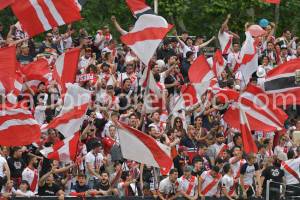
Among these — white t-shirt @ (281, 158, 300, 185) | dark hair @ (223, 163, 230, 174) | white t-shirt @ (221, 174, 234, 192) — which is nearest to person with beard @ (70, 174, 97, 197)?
white t-shirt @ (221, 174, 234, 192)

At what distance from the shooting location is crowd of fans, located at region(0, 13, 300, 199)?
1072 inches

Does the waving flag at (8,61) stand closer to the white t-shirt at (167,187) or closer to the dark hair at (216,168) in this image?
the white t-shirt at (167,187)

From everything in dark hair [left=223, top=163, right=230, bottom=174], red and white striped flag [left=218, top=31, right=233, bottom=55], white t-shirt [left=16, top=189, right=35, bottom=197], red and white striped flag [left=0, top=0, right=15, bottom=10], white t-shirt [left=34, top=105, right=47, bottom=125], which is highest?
red and white striped flag [left=0, top=0, right=15, bottom=10]

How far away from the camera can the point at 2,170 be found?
26.3 m

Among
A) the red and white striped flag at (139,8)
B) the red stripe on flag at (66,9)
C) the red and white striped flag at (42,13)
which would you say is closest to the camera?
the red and white striped flag at (42,13)

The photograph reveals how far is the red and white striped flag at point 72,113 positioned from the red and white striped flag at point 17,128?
24.3 inches

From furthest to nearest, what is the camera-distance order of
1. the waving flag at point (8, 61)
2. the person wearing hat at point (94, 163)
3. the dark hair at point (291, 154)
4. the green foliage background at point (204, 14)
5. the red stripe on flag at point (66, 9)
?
the green foliage background at point (204, 14) < the dark hair at point (291, 154) < the person wearing hat at point (94, 163) < the red stripe on flag at point (66, 9) < the waving flag at point (8, 61)

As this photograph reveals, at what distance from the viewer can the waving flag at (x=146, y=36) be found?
25875 millimetres

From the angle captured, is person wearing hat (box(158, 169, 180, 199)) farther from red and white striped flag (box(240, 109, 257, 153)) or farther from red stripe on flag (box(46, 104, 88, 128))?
red stripe on flag (box(46, 104, 88, 128))

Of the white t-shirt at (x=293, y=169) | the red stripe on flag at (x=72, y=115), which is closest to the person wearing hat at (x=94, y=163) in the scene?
the red stripe on flag at (x=72, y=115)

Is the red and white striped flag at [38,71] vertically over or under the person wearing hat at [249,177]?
over

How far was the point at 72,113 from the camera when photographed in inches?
1017

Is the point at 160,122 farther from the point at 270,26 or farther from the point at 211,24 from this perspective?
the point at 211,24

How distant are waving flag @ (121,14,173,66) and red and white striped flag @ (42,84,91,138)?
1.26m
